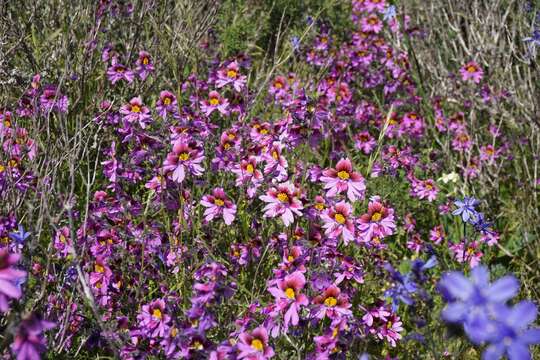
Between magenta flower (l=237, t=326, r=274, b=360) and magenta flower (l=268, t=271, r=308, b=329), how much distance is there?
0.29 feet

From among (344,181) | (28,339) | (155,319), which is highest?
(28,339)

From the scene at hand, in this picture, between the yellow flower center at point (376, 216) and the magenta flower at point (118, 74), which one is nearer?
the yellow flower center at point (376, 216)

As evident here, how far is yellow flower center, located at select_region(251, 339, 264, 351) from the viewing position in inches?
70.1

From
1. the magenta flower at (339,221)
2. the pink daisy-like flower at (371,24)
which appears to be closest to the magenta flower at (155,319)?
the magenta flower at (339,221)

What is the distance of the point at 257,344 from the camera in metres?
1.79

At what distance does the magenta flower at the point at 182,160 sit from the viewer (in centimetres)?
225

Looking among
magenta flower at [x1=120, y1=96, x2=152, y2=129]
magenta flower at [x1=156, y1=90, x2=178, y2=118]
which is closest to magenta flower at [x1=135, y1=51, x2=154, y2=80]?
magenta flower at [x1=156, y1=90, x2=178, y2=118]

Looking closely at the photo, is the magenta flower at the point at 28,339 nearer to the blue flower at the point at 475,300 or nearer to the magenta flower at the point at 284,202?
the blue flower at the point at 475,300

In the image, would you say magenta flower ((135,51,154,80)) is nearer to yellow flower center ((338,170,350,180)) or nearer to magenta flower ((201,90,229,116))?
magenta flower ((201,90,229,116))

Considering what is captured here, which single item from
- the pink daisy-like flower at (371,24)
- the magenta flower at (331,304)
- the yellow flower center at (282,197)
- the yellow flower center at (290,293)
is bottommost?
the pink daisy-like flower at (371,24)

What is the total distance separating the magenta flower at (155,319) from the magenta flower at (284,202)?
0.45 metres

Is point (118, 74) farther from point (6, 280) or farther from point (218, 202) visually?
point (6, 280)

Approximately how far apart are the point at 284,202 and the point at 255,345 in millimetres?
510

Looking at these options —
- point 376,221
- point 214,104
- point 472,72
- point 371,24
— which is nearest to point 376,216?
point 376,221
